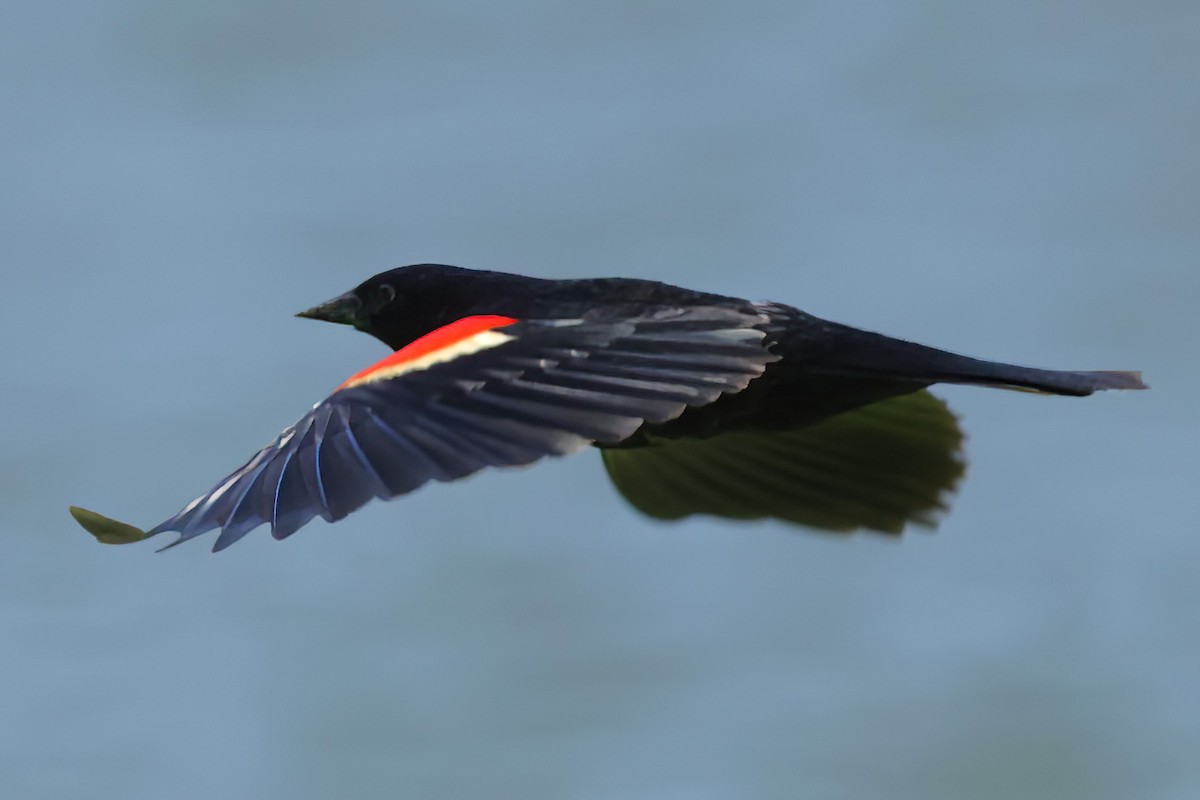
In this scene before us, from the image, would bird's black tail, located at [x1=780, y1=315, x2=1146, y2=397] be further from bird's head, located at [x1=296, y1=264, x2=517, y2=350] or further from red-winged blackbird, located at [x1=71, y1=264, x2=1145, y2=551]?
bird's head, located at [x1=296, y1=264, x2=517, y2=350]

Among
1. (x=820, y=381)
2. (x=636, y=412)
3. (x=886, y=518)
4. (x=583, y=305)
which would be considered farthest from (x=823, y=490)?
(x=636, y=412)

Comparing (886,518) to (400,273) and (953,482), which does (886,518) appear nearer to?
(953,482)

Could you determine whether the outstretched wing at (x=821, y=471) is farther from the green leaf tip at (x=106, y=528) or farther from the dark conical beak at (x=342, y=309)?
the green leaf tip at (x=106, y=528)

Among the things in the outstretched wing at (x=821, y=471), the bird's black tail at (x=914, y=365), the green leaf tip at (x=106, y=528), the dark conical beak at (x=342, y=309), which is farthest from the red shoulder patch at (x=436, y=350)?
the outstretched wing at (x=821, y=471)

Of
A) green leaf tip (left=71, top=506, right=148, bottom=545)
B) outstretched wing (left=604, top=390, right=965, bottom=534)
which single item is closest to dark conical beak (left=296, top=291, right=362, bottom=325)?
outstretched wing (left=604, top=390, right=965, bottom=534)

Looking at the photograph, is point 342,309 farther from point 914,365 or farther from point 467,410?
point 914,365

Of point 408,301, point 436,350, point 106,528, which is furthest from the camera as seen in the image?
point 408,301

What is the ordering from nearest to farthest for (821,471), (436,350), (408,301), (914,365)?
(436,350)
(914,365)
(408,301)
(821,471)

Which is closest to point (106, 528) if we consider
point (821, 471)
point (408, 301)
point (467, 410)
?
point (467, 410)
